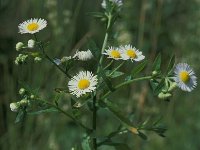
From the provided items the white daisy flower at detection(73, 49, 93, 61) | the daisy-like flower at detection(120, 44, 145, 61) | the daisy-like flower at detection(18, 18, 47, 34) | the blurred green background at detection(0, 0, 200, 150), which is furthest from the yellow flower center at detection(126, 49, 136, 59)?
the blurred green background at detection(0, 0, 200, 150)

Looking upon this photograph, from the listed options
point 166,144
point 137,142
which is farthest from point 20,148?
point 166,144

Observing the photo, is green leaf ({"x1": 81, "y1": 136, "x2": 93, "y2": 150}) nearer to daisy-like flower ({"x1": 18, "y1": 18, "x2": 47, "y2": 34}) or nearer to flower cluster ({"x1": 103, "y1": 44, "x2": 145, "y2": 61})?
flower cluster ({"x1": 103, "y1": 44, "x2": 145, "y2": 61})

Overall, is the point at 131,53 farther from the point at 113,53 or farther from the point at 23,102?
the point at 23,102

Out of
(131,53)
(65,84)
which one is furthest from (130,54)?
(65,84)

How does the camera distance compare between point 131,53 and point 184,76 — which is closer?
point 184,76

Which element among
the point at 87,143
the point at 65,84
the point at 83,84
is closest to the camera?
the point at 83,84

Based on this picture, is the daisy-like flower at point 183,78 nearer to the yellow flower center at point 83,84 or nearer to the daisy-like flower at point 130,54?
the daisy-like flower at point 130,54

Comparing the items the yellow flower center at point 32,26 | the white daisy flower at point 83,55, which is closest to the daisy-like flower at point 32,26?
the yellow flower center at point 32,26

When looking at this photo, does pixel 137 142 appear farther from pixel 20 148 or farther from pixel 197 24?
pixel 197 24
